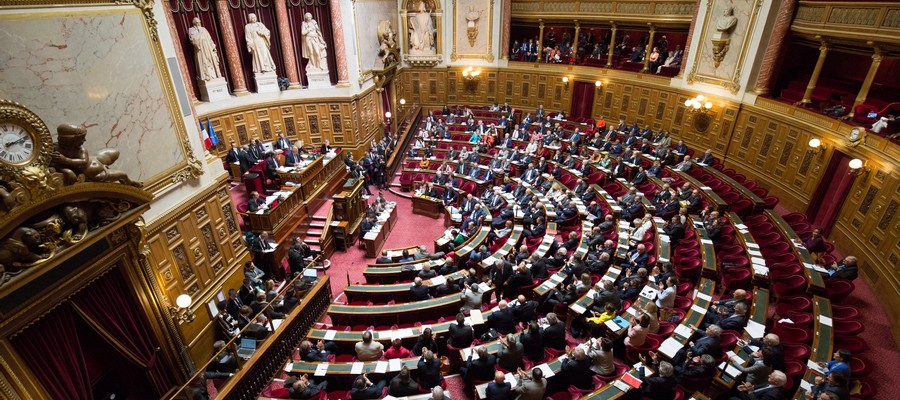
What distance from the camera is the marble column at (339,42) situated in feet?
53.7

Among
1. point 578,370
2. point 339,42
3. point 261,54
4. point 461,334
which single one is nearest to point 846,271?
point 578,370

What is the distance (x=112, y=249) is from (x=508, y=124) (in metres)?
17.5

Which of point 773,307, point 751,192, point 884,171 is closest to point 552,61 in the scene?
point 751,192

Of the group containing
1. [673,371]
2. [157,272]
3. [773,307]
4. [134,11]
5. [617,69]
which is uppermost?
[134,11]

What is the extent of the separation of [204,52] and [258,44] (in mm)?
1979

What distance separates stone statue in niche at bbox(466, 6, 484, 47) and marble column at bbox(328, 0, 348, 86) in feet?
27.2

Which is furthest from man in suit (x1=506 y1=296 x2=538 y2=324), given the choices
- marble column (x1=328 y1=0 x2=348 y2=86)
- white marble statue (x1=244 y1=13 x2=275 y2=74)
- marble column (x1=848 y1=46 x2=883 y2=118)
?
white marble statue (x1=244 y1=13 x2=275 y2=74)

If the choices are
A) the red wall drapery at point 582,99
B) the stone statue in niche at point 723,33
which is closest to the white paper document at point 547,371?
the stone statue in niche at point 723,33

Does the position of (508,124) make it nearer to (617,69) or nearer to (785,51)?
(617,69)

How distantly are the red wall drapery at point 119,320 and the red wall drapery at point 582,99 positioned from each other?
20.3 meters

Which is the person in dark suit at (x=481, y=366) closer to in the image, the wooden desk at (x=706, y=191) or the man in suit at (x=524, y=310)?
the man in suit at (x=524, y=310)

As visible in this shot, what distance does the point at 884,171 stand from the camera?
9.62 meters

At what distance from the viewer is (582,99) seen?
71.8ft

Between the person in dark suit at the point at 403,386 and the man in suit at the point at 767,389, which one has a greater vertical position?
the man in suit at the point at 767,389
